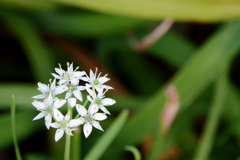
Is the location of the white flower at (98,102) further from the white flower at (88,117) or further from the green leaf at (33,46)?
the green leaf at (33,46)

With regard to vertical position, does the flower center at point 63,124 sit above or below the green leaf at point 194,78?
below

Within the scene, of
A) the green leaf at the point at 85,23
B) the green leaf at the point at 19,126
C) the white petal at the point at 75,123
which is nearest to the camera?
the white petal at the point at 75,123

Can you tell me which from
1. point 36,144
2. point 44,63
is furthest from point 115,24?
point 36,144

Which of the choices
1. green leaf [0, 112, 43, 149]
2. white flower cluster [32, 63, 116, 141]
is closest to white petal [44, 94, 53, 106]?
white flower cluster [32, 63, 116, 141]

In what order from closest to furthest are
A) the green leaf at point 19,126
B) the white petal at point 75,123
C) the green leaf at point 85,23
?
the white petal at point 75,123, the green leaf at point 19,126, the green leaf at point 85,23

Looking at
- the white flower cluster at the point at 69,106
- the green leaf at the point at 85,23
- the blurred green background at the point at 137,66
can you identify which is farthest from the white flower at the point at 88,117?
the green leaf at the point at 85,23

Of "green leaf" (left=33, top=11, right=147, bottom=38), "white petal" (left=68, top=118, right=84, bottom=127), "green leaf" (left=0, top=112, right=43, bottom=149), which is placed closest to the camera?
"white petal" (left=68, top=118, right=84, bottom=127)

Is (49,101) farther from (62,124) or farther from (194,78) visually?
(194,78)

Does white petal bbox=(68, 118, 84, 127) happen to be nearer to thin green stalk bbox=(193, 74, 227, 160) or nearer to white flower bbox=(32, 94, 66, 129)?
white flower bbox=(32, 94, 66, 129)
